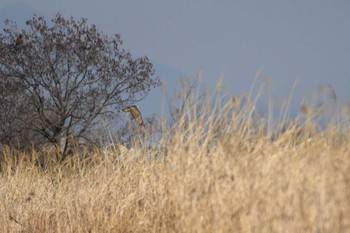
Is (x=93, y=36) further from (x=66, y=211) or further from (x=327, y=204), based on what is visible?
(x=327, y=204)

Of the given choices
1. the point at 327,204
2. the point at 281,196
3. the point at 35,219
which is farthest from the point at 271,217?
the point at 35,219

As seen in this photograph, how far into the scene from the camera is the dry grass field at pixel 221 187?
4355 mm

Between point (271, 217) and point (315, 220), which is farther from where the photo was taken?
point (271, 217)

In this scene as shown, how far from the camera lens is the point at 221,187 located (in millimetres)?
5305

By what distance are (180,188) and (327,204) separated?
1756mm

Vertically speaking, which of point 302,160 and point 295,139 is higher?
point 295,139

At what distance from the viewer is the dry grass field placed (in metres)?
4.36

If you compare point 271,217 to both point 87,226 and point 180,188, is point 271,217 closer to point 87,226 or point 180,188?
point 180,188

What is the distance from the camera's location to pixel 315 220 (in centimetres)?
419

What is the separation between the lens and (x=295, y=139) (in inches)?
220

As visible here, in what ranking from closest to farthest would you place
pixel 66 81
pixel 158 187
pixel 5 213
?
pixel 158 187 → pixel 5 213 → pixel 66 81

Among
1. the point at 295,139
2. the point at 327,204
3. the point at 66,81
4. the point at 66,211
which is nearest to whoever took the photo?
the point at 327,204

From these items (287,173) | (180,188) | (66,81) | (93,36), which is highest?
(93,36)

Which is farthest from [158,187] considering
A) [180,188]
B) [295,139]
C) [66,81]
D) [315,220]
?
[66,81]
